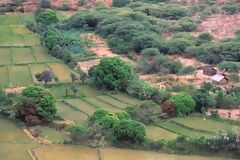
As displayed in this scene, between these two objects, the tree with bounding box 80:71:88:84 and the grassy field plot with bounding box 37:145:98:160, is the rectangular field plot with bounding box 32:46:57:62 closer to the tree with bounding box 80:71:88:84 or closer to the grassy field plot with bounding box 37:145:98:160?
the tree with bounding box 80:71:88:84

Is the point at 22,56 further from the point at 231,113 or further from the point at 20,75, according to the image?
the point at 231,113

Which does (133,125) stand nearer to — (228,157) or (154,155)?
(154,155)

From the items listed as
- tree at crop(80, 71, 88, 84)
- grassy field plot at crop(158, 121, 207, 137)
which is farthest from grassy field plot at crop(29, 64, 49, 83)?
grassy field plot at crop(158, 121, 207, 137)

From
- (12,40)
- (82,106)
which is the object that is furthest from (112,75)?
(12,40)

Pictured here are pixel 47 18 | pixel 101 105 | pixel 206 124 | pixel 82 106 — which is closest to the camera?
pixel 206 124

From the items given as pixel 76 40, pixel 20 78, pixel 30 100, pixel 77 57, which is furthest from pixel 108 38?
pixel 30 100

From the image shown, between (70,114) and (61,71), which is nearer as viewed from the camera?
(70,114)

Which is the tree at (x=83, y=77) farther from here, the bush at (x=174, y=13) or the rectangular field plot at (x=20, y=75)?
the bush at (x=174, y=13)
